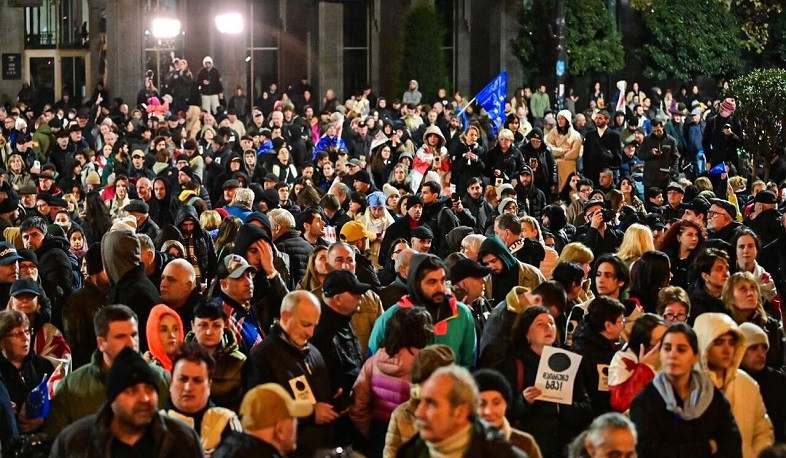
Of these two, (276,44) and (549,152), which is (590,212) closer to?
→ (549,152)

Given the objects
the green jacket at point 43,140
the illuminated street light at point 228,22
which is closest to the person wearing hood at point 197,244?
the green jacket at point 43,140

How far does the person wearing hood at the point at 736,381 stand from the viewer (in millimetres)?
8312

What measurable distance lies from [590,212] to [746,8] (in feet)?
90.5

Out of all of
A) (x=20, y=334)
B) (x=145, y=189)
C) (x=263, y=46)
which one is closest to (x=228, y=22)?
(x=263, y=46)

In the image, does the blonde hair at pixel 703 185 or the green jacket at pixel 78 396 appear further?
the blonde hair at pixel 703 185

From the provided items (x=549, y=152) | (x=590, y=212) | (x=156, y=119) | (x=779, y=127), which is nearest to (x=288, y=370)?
(x=590, y=212)

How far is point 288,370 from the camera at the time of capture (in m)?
8.69

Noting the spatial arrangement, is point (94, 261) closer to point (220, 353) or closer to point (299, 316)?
point (220, 353)

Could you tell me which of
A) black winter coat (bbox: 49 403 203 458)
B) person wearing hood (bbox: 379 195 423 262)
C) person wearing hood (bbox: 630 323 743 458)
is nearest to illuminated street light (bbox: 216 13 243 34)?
person wearing hood (bbox: 379 195 423 262)

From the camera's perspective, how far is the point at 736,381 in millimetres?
8375

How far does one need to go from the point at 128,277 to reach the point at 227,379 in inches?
67.5

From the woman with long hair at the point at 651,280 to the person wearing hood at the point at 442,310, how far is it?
203cm

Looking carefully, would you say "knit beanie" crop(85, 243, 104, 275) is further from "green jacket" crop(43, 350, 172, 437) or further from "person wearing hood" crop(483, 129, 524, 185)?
"person wearing hood" crop(483, 129, 524, 185)

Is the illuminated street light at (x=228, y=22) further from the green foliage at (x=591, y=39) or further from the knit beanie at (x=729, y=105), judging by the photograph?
the knit beanie at (x=729, y=105)
